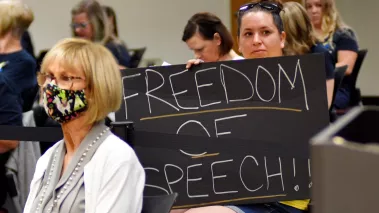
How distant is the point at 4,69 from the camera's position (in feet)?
11.9

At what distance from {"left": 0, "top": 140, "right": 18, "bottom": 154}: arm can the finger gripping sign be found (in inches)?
38.8

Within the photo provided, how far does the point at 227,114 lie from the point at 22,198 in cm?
150

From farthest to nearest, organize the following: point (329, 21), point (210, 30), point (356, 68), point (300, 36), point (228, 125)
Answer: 1. point (356, 68)
2. point (329, 21)
3. point (210, 30)
4. point (300, 36)
5. point (228, 125)

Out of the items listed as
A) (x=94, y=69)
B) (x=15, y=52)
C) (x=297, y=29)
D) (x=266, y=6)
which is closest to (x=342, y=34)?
(x=297, y=29)

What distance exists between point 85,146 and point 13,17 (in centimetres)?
175

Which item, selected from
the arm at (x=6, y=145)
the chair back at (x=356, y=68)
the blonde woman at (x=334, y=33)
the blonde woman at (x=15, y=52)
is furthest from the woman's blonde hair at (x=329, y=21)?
the arm at (x=6, y=145)

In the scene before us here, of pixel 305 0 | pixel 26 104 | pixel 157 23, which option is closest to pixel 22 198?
pixel 26 104

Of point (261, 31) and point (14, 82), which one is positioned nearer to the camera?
point (261, 31)

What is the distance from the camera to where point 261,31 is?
8.95 ft

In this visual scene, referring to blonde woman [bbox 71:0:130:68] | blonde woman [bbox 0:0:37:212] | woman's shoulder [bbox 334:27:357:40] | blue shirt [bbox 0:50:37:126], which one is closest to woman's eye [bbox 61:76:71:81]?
blue shirt [bbox 0:50:37:126]

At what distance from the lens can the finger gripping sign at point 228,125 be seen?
246 centimetres

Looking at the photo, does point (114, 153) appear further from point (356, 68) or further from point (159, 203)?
point (356, 68)

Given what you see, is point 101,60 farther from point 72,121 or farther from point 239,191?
point 239,191

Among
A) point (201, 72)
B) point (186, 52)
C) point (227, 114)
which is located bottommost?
point (186, 52)
